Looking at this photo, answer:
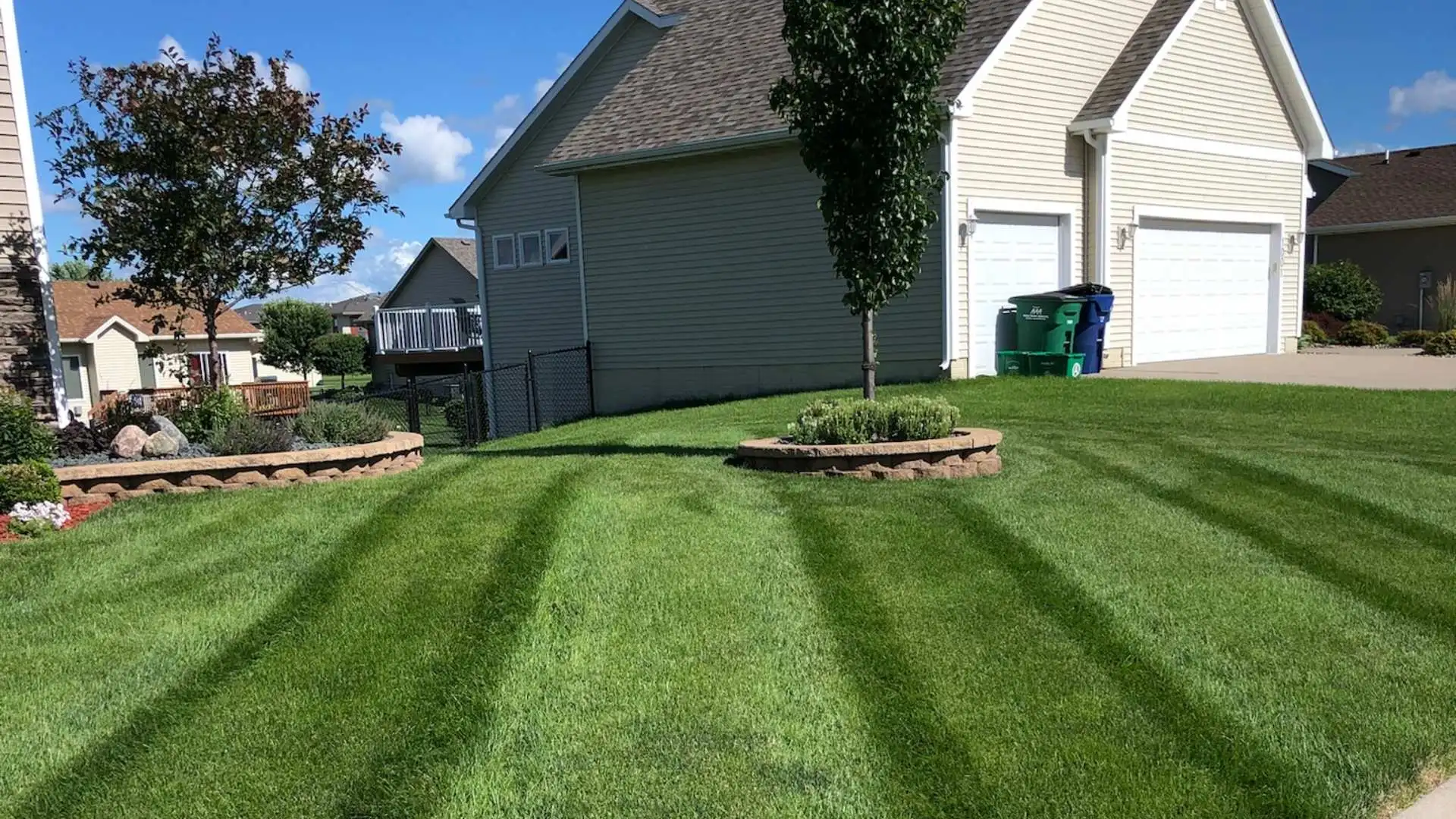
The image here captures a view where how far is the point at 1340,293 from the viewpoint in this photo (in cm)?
2455

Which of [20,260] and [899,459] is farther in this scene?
[20,260]

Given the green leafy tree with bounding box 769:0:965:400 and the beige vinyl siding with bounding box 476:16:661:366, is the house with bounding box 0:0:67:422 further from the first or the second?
the beige vinyl siding with bounding box 476:16:661:366

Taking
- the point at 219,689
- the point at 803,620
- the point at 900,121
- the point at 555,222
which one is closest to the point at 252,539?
the point at 219,689

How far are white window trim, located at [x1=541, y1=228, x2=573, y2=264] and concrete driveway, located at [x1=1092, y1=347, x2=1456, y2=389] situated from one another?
9798 millimetres

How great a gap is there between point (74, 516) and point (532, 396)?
36.5 ft

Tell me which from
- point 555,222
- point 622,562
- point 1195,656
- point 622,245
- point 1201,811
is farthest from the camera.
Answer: point 555,222

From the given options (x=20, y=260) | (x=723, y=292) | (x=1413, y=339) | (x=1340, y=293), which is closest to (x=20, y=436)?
(x=20, y=260)

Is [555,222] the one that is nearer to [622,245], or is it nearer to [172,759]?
[622,245]

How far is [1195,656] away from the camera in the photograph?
4078mm

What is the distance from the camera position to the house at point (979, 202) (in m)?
13.4

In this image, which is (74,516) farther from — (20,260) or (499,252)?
(499,252)

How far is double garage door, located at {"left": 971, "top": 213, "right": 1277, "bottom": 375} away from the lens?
13602 millimetres

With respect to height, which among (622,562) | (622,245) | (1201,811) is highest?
(622,245)

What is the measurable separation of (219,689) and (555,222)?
51.0 ft
